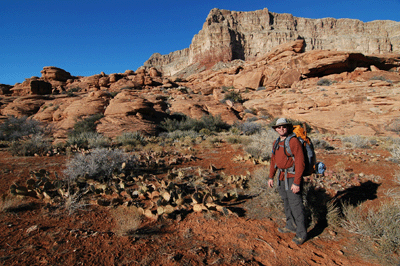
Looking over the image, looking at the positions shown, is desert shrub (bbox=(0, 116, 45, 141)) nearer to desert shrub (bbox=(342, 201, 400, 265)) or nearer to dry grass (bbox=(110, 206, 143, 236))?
dry grass (bbox=(110, 206, 143, 236))

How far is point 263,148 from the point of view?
23.1 ft

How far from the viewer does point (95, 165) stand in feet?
15.2

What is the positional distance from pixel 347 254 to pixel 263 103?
64.3 ft

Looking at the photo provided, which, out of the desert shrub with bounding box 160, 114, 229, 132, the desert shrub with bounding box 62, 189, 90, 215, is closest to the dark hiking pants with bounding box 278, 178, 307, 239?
the desert shrub with bounding box 62, 189, 90, 215

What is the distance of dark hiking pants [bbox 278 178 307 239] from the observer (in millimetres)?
2646

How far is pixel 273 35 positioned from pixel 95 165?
76.3 metres

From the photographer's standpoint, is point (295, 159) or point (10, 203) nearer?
point (295, 159)

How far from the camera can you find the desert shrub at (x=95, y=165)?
452cm

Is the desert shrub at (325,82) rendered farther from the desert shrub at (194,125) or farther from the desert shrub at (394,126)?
the desert shrub at (194,125)

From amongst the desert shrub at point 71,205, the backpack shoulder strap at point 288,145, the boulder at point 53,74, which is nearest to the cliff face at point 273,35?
the boulder at point 53,74

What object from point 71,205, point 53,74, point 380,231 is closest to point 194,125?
point 71,205

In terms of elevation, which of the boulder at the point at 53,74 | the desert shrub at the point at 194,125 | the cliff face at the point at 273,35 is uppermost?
the cliff face at the point at 273,35

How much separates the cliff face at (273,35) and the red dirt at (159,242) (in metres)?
62.4

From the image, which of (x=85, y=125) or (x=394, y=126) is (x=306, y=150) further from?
(x=394, y=126)
